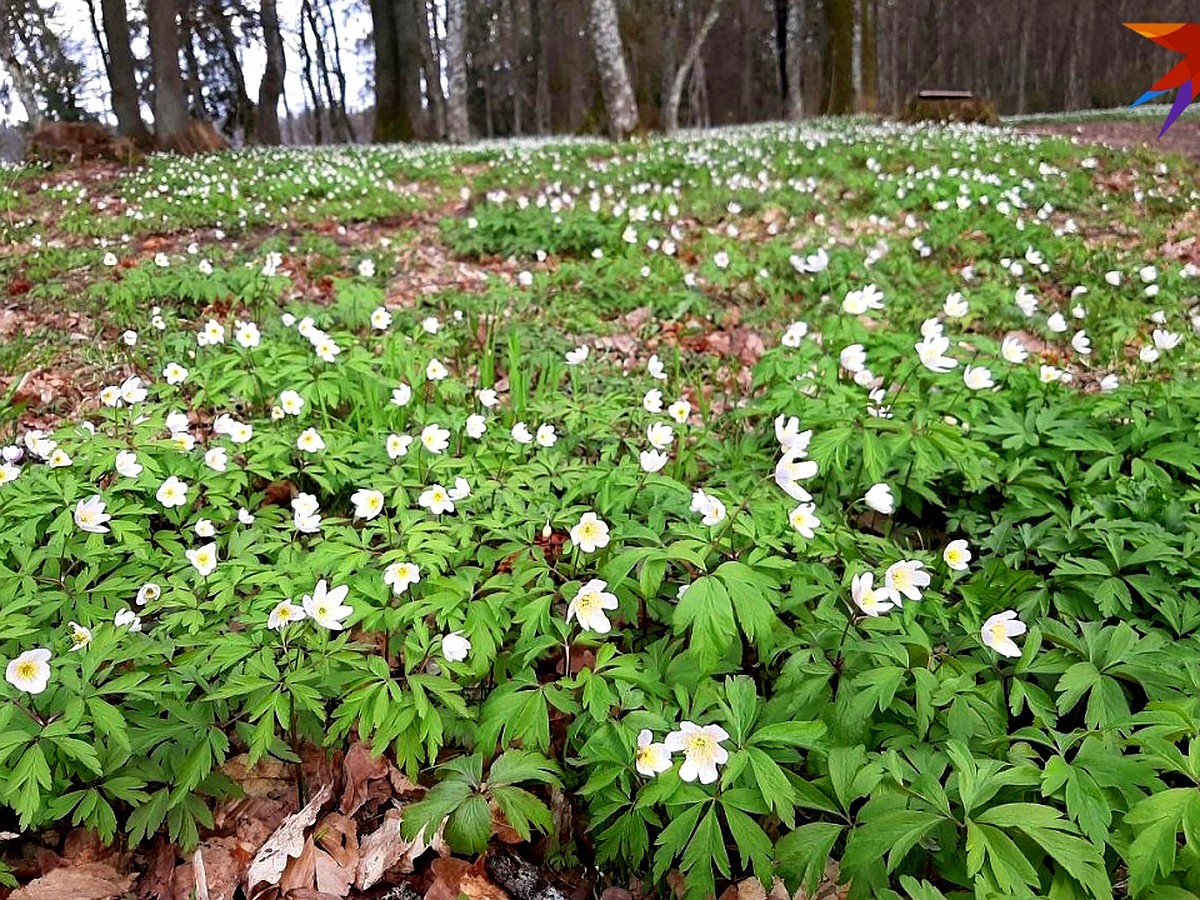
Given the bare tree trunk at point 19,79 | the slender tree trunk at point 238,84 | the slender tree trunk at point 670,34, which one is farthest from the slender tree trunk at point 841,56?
the bare tree trunk at point 19,79

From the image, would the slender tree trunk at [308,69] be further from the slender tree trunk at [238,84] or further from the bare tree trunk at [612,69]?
the bare tree trunk at [612,69]

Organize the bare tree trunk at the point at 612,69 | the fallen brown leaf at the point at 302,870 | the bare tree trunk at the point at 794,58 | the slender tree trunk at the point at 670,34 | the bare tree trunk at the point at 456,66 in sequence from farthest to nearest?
the slender tree trunk at the point at 670,34 < the bare tree trunk at the point at 794,58 < the bare tree trunk at the point at 456,66 < the bare tree trunk at the point at 612,69 < the fallen brown leaf at the point at 302,870

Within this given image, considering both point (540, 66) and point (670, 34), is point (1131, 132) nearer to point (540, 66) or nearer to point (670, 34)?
point (670, 34)

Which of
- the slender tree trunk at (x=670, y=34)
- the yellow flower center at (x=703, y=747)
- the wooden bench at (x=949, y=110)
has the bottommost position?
the yellow flower center at (x=703, y=747)

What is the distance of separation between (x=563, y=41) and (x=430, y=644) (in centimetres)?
3237

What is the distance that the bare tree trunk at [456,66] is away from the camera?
532 inches

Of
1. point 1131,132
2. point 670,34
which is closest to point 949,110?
point 1131,132

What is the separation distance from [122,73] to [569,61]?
64.6 ft

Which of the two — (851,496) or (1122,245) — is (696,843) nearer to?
(851,496)

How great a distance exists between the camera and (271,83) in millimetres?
24266

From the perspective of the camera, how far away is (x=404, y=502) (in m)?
2.41

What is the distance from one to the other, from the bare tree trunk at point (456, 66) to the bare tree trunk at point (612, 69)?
2.63 meters

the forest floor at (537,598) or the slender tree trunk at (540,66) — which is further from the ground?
the slender tree trunk at (540,66)

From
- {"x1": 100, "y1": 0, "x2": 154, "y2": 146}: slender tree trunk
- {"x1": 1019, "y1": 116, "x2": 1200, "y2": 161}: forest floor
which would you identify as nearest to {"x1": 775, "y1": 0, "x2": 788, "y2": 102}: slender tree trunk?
{"x1": 1019, "y1": 116, "x2": 1200, "y2": 161}: forest floor
